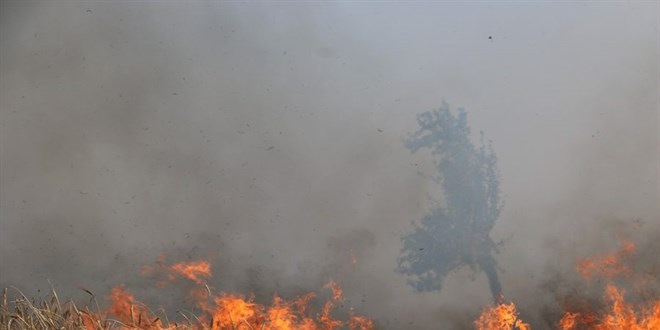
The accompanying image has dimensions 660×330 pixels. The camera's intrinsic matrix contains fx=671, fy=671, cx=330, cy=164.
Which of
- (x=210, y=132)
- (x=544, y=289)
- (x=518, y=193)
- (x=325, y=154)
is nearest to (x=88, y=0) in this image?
(x=210, y=132)

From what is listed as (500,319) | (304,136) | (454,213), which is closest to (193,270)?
(304,136)

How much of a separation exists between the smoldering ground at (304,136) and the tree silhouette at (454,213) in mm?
106

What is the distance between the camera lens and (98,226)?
6.22m

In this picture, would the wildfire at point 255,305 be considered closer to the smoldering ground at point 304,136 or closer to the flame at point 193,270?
the flame at point 193,270

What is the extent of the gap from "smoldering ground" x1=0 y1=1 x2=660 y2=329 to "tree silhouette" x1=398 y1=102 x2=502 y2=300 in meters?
0.11

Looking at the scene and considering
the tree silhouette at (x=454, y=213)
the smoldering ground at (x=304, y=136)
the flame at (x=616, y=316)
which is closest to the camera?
the flame at (x=616, y=316)

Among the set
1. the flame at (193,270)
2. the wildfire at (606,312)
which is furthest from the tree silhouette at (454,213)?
the flame at (193,270)

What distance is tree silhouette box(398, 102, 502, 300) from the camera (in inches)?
249

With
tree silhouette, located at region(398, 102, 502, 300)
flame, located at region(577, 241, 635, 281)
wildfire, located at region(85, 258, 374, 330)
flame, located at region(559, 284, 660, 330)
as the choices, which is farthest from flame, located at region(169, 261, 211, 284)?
flame, located at region(577, 241, 635, 281)

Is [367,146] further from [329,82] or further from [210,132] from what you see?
[210,132]

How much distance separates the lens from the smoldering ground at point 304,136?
6.20 meters

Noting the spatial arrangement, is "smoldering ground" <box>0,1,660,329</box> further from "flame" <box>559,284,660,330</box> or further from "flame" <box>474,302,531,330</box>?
"flame" <box>559,284,660,330</box>

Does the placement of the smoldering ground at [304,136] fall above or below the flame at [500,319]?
above

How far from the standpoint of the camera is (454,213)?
645cm
